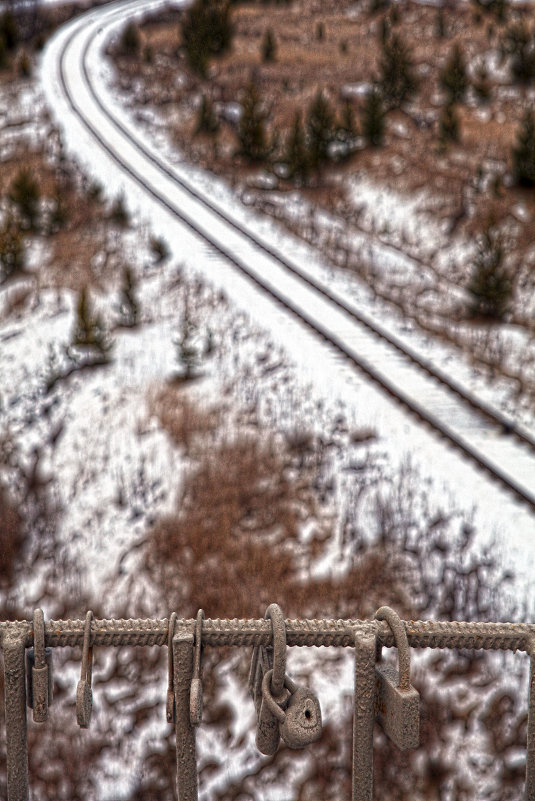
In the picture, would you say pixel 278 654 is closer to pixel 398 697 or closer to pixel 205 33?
pixel 398 697

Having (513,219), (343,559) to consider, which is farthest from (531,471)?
(513,219)

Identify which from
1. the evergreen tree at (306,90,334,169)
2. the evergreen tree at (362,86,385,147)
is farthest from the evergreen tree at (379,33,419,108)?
the evergreen tree at (306,90,334,169)

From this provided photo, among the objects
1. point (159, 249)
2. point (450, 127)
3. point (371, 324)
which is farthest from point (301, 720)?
point (450, 127)

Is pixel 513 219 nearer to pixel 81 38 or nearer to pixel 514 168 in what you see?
pixel 514 168

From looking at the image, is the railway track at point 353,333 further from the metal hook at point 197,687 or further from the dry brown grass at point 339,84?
the metal hook at point 197,687

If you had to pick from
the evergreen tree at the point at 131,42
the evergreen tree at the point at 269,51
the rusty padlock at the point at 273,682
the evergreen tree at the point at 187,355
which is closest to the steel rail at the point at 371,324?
the evergreen tree at the point at 187,355

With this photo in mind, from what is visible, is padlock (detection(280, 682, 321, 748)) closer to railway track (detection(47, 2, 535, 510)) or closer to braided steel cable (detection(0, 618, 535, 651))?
braided steel cable (detection(0, 618, 535, 651))
